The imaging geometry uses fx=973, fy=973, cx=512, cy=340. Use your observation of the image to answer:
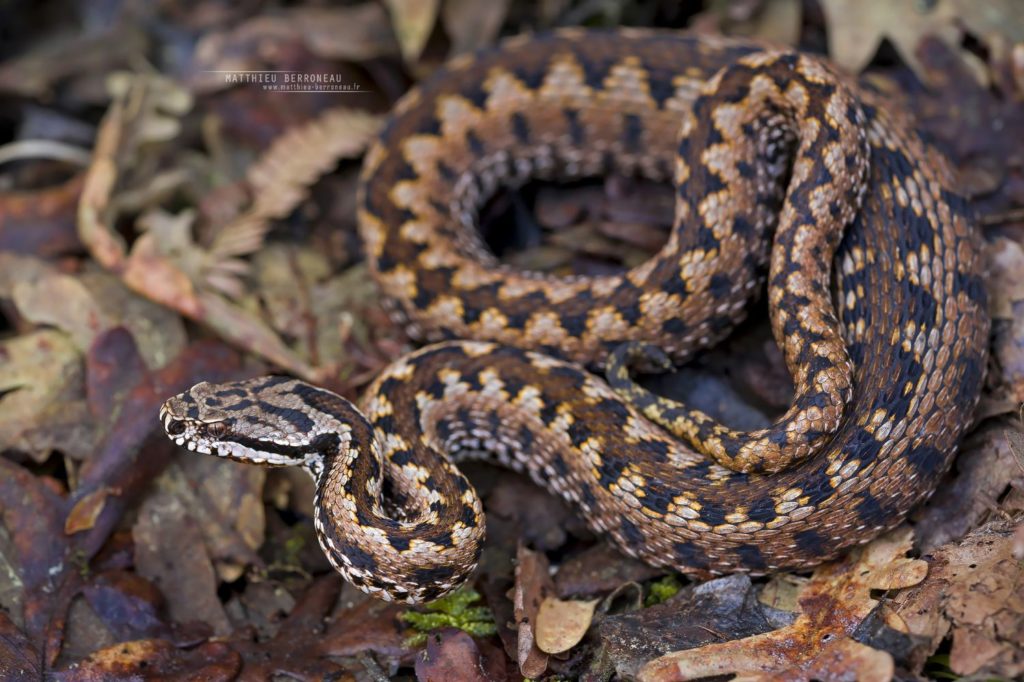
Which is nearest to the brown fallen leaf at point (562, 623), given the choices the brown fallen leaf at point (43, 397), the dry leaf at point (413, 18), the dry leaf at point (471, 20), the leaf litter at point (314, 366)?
the leaf litter at point (314, 366)

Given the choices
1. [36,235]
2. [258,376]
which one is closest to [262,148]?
[36,235]

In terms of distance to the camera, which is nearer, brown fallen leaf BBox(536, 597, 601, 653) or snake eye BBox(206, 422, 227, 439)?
brown fallen leaf BBox(536, 597, 601, 653)

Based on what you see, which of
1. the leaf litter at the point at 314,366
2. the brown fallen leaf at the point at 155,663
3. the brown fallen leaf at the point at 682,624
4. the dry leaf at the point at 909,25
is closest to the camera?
the brown fallen leaf at the point at 682,624

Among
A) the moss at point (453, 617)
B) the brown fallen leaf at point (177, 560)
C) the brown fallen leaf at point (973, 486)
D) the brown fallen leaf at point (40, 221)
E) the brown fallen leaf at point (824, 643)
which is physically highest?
the brown fallen leaf at point (973, 486)

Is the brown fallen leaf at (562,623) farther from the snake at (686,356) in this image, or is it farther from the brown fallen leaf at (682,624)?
the snake at (686,356)

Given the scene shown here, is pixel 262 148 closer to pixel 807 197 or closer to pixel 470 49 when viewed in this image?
pixel 470 49

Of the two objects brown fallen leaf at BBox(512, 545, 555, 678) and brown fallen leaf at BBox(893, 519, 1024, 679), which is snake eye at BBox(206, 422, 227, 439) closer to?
brown fallen leaf at BBox(512, 545, 555, 678)

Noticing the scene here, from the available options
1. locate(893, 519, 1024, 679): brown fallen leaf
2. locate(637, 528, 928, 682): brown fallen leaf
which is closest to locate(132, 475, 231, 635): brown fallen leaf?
locate(637, 528, 928, 682): brown fallen leaf
